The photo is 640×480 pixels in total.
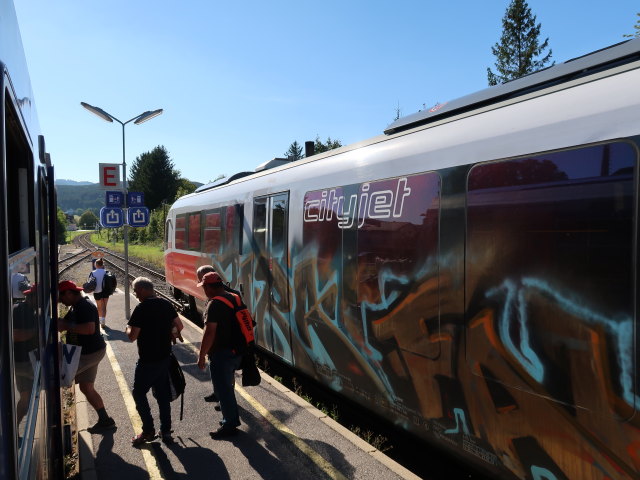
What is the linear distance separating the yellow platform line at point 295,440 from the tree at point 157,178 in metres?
74.9

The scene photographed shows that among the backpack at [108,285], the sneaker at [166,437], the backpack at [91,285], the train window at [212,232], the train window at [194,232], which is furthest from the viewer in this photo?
the train window at [194,232]

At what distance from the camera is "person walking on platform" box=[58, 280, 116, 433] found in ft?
17.8

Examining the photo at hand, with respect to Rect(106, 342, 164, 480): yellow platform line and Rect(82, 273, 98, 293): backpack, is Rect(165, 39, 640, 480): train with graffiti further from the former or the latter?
Rect(82, 273, 98, 293): backpack

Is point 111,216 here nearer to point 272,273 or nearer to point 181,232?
point 181,232

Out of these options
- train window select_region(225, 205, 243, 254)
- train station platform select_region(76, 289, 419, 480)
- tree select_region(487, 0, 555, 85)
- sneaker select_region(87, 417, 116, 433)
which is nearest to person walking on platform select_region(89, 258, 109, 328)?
train window select_region(225, 205, 243, 254)

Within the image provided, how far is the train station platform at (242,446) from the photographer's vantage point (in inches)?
181

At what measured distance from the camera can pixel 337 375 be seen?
19.0 feet

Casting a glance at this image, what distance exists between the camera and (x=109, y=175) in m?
12.4

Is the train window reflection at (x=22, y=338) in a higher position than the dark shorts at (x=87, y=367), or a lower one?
higher

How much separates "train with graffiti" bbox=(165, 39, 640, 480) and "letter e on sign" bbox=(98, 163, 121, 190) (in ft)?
26.3

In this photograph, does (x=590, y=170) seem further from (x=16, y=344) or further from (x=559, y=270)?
(x=16, y=344)

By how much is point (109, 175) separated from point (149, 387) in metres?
8.39

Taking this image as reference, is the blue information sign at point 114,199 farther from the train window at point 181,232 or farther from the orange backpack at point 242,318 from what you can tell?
the orange backpack at point 242,318

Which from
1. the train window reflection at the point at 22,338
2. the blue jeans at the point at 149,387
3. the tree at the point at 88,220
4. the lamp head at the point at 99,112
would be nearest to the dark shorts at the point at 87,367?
the blue jeans at the point at 149,387
